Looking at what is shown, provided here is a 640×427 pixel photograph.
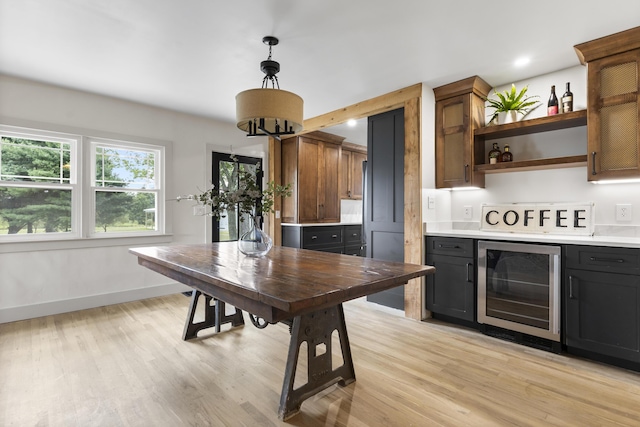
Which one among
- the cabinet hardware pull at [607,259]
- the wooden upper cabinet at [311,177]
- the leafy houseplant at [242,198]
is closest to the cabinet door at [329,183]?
the wooden upper cabinet at [311,177]

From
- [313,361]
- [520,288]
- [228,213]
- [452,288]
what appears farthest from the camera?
[228,213]

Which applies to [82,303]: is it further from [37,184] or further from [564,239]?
[564,239]

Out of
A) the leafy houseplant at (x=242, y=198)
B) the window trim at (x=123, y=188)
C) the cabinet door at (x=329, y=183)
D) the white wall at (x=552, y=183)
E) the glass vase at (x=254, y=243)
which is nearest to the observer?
the leafy houseplant at (x=242, y=198)

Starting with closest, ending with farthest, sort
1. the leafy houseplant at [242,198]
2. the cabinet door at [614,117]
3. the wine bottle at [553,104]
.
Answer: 1. the leafy houseplant at [242,198]
2. the cabinet door at [614,117]
3. the wine bottle at [553,104]

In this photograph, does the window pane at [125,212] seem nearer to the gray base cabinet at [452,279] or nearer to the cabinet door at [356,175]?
the cabinet door at [356,175]

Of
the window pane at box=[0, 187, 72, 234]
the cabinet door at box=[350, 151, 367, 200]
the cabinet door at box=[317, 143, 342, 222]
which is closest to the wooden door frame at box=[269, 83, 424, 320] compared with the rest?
the cabinet door at box=[317, 143, 342, 222]

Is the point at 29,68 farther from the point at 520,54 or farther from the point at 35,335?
the point at 520,54

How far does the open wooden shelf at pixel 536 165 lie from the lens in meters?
2.68

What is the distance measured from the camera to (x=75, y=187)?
3543mm

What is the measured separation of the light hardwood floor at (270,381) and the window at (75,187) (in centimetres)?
110

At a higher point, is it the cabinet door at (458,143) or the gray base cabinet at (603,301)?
the cabinet door at (458,143)

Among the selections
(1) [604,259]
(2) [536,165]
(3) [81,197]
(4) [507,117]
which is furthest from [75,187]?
(1) [604,259]

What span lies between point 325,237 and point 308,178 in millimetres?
958

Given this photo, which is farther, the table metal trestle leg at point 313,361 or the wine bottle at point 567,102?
the wine bottle at point 567,102
